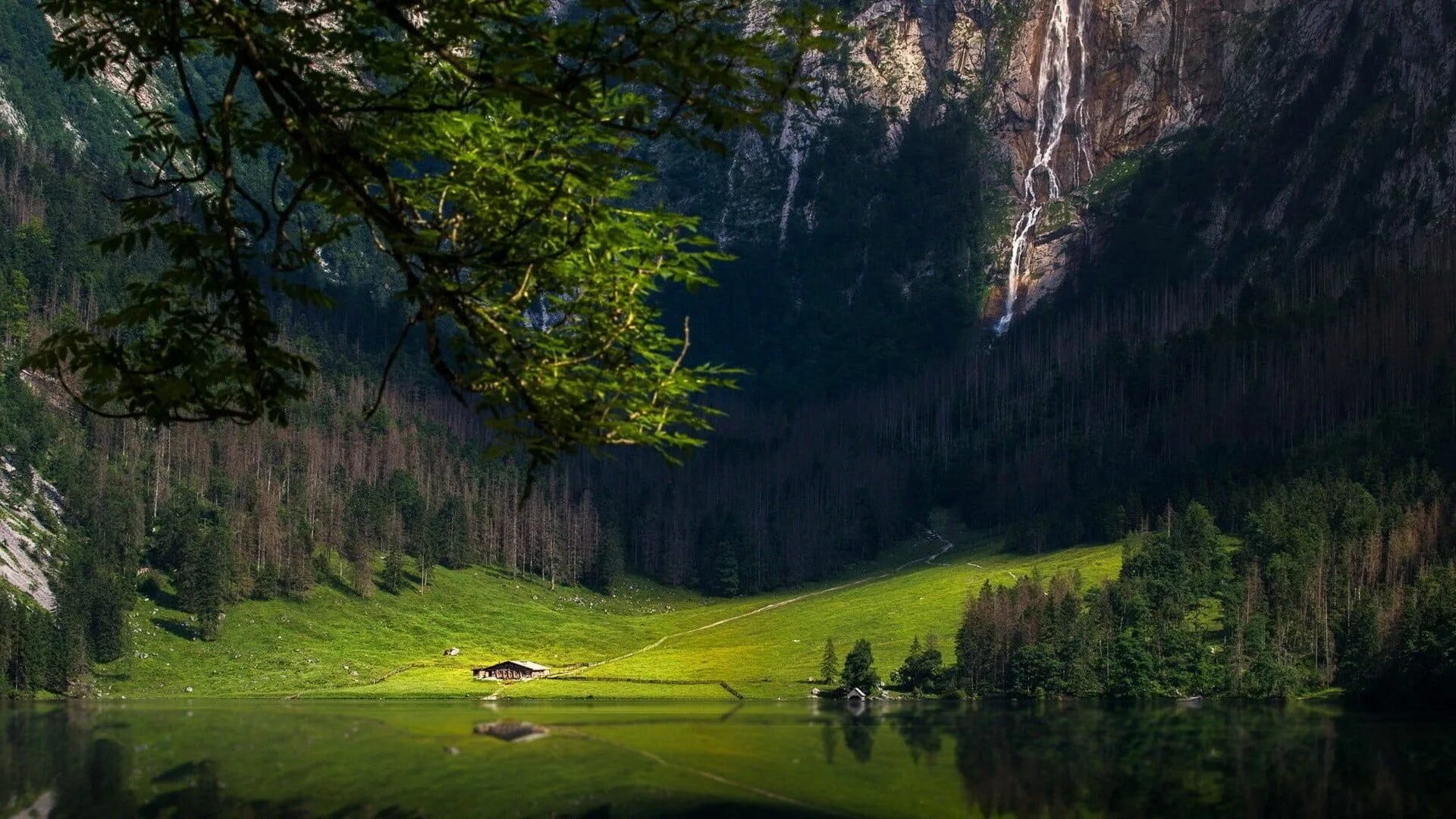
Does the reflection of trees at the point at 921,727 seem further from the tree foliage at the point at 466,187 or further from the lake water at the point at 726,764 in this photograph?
the tree foliage at the point at 466,187

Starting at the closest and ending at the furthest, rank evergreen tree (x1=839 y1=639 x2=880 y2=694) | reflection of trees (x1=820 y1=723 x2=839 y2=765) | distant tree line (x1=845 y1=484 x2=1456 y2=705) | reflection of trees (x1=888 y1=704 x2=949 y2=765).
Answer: reflection of trees (x1=820 y1=723 x2=839 y2=765)
reflection of trees (x1=888 y1=704 x2=949 y2=765)
distant tree line (x1=845 y1=484 x2=1456 y2=705)
evergreen tree (x1=839 y1=639 x2=880 y2=694)

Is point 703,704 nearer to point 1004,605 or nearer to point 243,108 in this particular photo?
point 1004,605

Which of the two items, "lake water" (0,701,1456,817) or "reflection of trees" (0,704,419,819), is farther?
"lake water" (0,701,1456,817)

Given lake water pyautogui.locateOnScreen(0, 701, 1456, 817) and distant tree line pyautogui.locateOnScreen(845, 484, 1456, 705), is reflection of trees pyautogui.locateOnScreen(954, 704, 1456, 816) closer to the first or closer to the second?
lake water pyautogui.locateOnScreen(0, 701, 1456, 817)

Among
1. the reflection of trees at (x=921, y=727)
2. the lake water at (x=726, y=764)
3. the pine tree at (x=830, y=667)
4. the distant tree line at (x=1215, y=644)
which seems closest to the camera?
the lake water at (x=726, y=764)

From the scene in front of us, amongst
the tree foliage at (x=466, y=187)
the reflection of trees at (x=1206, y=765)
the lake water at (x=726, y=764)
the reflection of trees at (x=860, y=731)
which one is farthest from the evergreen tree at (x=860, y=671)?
the tree foliage at (x=466, y=187)

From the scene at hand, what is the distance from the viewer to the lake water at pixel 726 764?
73500 millimetres

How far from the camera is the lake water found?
73.5 metres

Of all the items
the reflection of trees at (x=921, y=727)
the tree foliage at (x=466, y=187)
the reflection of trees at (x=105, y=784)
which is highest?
the tree foliage at (x=466, y=187)

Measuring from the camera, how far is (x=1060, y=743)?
4336 inches

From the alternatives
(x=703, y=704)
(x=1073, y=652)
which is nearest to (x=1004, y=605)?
(x=1073, y=652)

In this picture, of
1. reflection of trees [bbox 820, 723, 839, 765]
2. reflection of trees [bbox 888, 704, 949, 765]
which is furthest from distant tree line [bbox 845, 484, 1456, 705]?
reflection of trees [bbox 820, 723, 839, 765]

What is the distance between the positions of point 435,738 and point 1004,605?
344 feet

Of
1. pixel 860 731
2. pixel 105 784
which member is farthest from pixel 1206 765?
pixel 105 784
